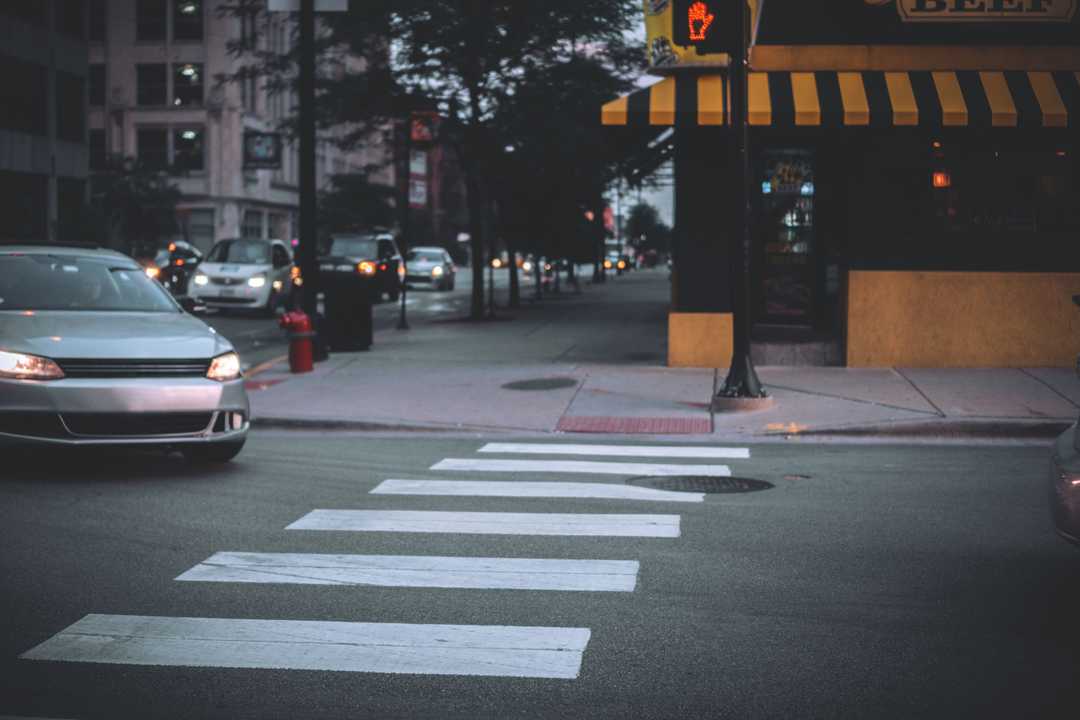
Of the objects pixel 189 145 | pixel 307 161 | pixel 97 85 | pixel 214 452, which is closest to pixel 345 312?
pixel 307 161

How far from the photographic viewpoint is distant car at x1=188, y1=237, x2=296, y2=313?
29.5 m

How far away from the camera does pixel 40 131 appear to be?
4834 centimetres

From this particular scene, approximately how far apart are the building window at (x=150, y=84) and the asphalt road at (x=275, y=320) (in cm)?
3085

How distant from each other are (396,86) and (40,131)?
26.7 meters

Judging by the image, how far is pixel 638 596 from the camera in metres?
6.31

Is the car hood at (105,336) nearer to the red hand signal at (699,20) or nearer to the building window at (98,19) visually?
the red hand signal at (699,20)

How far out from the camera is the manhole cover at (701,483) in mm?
9414

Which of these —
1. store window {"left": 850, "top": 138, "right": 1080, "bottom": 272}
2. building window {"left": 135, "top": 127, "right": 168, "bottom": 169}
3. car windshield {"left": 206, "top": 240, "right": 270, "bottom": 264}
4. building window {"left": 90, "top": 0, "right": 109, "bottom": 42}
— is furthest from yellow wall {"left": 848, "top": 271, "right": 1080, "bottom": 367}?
building window {"left": 90, "top": 0, "right": 109, "bottom": 42}

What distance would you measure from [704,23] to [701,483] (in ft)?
17.1

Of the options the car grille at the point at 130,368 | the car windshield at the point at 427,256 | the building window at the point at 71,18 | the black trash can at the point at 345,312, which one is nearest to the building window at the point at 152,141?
the building window at the point at 71,18

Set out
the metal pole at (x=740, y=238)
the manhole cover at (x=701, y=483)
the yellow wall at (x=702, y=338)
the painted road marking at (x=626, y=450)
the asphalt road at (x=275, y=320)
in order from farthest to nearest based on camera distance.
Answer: the asphalt road at (x=275, y=320) → the yellow wall at (x=702, y=338) → the metal pole at (x=740, y=238) → the painted road marking at (x=626, y=450) → the manhole cover at (x=701, y=483)

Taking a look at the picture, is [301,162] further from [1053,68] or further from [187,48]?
[187,48]

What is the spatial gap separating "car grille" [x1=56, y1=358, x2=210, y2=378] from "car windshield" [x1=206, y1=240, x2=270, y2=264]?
69.9ft

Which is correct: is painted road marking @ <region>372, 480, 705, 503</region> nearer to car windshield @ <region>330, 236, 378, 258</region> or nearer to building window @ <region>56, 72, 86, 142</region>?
car windshield @ <region>330, 236, 378, 258</region>
